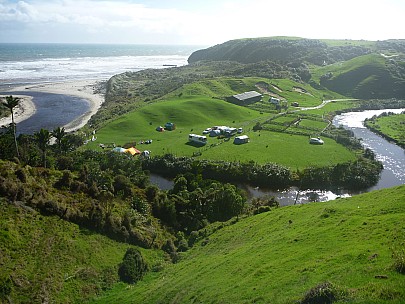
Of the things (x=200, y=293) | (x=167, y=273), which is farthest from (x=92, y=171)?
(x=200, y=293)

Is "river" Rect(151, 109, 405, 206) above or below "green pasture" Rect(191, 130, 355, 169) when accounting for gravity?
below

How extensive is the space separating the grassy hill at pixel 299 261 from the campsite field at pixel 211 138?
39.3 meters

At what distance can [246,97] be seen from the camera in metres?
140

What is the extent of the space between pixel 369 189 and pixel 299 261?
Answer: 52909mm

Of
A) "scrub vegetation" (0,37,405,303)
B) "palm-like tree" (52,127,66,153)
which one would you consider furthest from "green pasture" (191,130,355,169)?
"palm-like tree" (52,127,66,153)

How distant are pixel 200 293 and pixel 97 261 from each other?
14.4 metres

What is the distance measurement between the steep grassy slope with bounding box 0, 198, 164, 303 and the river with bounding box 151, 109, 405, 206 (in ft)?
110

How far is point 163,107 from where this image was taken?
122 meters

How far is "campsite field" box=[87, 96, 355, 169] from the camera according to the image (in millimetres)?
83562

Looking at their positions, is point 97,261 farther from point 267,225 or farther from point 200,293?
point 267,225

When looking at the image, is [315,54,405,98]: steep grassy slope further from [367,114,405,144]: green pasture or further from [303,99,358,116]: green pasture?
[367,114,405,144]: green pasture

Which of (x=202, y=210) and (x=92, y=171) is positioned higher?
(x=92, y=171)

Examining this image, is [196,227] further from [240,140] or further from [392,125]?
[392,125]

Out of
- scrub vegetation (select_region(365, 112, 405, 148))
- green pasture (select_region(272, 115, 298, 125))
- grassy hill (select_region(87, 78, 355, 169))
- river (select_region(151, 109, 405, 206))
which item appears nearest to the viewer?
river (select_region(151, 109, 405, 206))
